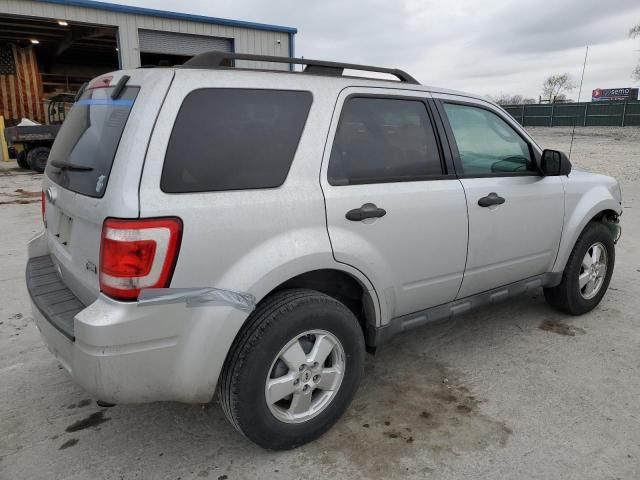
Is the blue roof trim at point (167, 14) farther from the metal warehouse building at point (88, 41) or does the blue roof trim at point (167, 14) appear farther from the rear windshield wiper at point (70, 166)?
the rear windshield wiper at point (70, 166)

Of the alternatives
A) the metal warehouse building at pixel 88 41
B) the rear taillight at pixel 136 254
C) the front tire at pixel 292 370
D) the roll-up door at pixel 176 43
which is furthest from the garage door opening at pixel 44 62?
the front tire at pixel 292 370

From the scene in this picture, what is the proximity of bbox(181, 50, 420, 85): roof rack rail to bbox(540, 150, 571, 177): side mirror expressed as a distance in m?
1.15

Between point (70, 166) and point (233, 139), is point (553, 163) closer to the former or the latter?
point (233, 139)

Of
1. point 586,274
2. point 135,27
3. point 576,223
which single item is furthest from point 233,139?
point 135,27

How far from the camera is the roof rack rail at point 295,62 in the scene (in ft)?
7.57

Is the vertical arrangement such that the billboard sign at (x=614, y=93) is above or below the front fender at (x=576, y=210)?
above

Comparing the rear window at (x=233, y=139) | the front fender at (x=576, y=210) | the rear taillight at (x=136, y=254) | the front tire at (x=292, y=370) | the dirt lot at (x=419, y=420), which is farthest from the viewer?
the front fender at (x=576, y=210)

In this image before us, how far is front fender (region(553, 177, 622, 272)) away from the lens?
3.77m

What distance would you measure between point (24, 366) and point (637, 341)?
4.33 meters

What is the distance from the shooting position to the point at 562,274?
12.9ft

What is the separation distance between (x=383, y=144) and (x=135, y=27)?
14.6m

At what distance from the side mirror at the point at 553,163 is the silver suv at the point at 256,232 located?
0.44 meters

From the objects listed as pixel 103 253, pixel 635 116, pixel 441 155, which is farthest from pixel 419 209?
pixel 635 116

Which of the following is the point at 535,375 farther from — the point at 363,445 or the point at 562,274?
the point at 363,445
